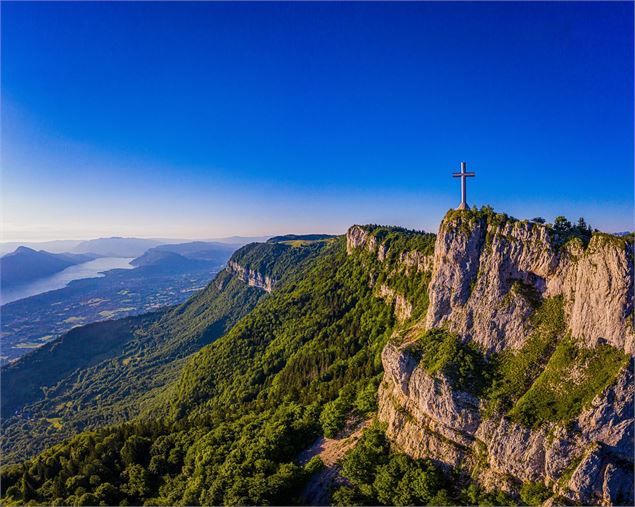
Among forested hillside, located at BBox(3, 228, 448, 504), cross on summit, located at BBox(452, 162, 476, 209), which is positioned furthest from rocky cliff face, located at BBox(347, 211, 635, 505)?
forested hillside, located at BBox(3, 228, 448, 504)

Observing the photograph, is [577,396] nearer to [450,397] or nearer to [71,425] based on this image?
[450,397]

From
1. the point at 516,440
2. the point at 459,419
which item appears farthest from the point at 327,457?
the point at 516,440

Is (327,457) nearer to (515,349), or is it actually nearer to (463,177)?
(515,349)

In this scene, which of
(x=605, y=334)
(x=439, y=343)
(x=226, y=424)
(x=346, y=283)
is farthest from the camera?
(x=346, y=283)

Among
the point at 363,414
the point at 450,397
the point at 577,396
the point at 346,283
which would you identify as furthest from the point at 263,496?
the point at 346,283

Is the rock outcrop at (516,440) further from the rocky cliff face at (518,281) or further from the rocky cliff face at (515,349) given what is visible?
the rocky cliff face at (518,281)

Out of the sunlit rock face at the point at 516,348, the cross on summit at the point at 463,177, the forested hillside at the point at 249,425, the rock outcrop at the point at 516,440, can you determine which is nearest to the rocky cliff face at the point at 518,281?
the sunlit rock face at the point at 516,348
